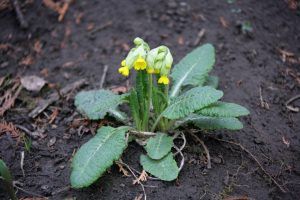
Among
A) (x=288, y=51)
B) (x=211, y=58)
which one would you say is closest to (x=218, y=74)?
(x=211, y=58)

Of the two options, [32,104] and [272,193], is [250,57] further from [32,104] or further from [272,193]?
[32,104]

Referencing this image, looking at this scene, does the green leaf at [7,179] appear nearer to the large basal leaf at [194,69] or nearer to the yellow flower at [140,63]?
the yellow flower at [140,63]

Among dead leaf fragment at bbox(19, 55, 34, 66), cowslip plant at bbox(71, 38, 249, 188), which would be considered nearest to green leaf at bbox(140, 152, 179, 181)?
cowslip plant at bbox(71, 38, 249, 188)

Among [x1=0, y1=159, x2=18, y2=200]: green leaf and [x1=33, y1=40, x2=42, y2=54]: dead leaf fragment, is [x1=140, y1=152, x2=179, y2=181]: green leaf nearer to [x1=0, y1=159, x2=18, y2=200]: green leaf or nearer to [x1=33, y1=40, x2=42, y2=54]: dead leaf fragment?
[x1=0, y1=159, x2=18, y2=200]: green leaf

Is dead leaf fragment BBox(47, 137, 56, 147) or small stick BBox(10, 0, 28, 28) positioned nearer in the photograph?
dead leaf fragment BBox(47, 137, 56, 147)

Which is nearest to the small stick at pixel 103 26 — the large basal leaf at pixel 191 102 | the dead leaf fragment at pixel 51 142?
the dead leaf fragment at pixel 51 142
